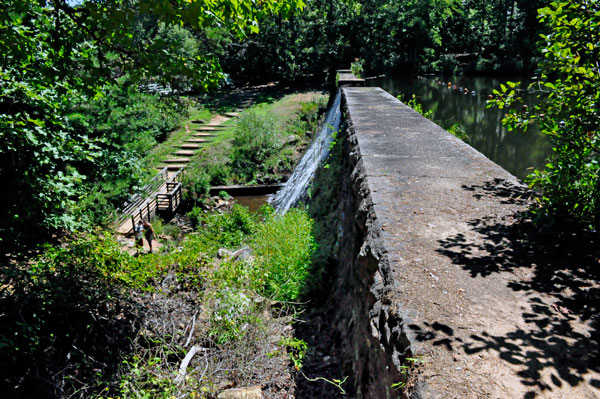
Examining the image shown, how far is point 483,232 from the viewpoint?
11.5 ft

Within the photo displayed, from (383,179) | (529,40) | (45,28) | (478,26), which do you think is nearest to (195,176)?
(45,28)

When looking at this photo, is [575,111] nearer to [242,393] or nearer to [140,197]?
[242,393]

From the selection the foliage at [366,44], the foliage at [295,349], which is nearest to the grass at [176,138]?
the foliage at [366,44]

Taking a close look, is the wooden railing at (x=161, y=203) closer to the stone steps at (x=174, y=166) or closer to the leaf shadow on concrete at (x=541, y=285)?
the stone steps at (x=174, y=166)

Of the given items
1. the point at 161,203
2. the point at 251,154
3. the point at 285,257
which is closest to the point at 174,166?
the point at 251,154

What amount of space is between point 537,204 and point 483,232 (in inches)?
29.5

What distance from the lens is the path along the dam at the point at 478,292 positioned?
2105 millimetres

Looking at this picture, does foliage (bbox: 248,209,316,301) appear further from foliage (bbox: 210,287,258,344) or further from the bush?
the bush

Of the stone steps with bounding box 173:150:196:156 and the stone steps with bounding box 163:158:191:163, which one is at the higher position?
the stone steps with bounding box 173:150:196:156

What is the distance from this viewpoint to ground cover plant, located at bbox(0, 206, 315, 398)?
4211 mm

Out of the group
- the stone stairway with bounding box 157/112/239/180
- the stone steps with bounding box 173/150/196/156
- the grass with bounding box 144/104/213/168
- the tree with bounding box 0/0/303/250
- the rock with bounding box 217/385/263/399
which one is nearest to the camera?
the rock with bounding box 217/385/263/399

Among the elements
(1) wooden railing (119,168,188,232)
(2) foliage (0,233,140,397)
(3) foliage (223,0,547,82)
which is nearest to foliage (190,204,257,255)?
(1) wooden railing (119,168,188,232)

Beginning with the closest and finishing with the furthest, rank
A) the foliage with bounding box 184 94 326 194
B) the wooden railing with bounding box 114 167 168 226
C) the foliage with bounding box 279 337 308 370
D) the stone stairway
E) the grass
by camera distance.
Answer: the foliage with bounding box 279 337 308 370 → the wooden railing with bounding box 114 167 168 226 → the foliage with bounding box 184 94 326 194 → the stone stairway → the grass

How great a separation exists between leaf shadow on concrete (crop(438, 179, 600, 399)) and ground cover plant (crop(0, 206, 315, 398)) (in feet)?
8.95
